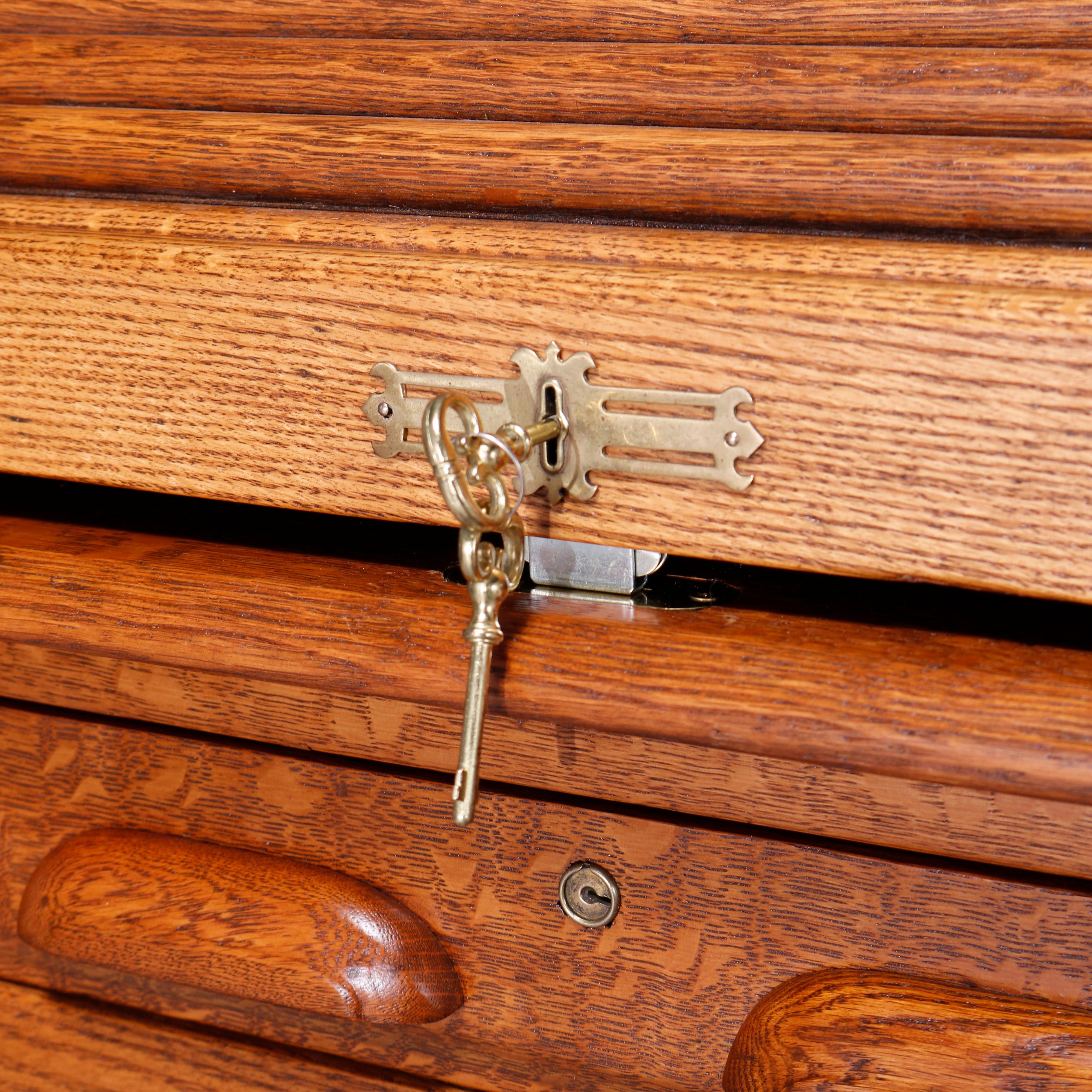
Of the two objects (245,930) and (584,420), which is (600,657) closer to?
(584,420)

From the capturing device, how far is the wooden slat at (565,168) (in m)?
0.37

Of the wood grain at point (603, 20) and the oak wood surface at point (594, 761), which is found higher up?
the wood grain at point (603, 20)

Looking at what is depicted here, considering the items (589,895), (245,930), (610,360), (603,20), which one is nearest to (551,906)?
(589,895)

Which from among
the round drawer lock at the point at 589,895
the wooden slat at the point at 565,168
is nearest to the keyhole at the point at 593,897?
the round drawer lock at the point at 589,895

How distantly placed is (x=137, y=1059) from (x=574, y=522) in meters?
0.40

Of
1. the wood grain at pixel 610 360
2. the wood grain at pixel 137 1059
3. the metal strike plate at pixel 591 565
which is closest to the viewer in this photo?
the wood grain at pixel 610 360

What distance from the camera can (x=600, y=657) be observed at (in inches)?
16.0

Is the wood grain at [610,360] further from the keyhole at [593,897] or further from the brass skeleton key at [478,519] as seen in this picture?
the keyhole at [593,897]

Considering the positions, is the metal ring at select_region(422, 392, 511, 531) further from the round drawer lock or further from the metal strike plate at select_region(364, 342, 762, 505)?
the round drawer lock

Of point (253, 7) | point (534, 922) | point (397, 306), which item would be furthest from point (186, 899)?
point (253, 7)

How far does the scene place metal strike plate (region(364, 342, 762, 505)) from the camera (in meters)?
0.39

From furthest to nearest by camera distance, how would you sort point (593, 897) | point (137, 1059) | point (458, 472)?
1. point (137, 1059)
2. point (593, 897)
3. point (458, 472)

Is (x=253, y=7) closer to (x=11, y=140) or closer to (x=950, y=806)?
(x=11, y=140)

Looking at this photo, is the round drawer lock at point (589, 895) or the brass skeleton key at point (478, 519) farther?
the round drawer lock at point (589, 895)
